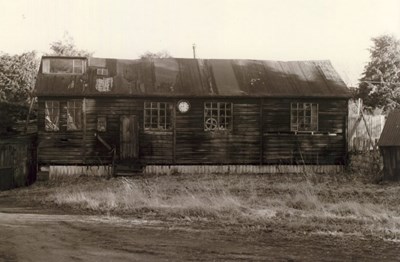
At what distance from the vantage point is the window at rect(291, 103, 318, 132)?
75.9 feet

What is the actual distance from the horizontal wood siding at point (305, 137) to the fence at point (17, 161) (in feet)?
34.3

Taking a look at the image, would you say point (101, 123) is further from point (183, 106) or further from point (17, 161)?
point (17, 161)

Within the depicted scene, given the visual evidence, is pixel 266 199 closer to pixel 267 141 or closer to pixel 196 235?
pixel 196 235

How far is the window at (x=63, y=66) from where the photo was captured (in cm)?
2303

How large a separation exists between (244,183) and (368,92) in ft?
64.0

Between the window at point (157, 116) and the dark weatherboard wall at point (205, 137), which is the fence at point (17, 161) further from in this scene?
the window at point (157, 116)

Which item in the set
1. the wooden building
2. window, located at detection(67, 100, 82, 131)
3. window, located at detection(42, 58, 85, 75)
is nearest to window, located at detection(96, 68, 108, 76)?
the wooden building

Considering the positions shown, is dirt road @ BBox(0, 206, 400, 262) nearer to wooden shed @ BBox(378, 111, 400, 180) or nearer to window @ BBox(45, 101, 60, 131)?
wooden shed @ BBox(378, 111, 400, 180)

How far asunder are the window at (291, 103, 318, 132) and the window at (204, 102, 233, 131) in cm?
296

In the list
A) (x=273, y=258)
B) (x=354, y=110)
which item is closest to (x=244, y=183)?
(x=273, y=258)

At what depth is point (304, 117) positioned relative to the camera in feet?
76.1

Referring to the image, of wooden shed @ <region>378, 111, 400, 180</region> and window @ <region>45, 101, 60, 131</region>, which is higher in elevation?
window @ <region>45, 101, 60, 131</region>

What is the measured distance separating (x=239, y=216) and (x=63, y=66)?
14219 mm

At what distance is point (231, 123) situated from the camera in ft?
74.7
